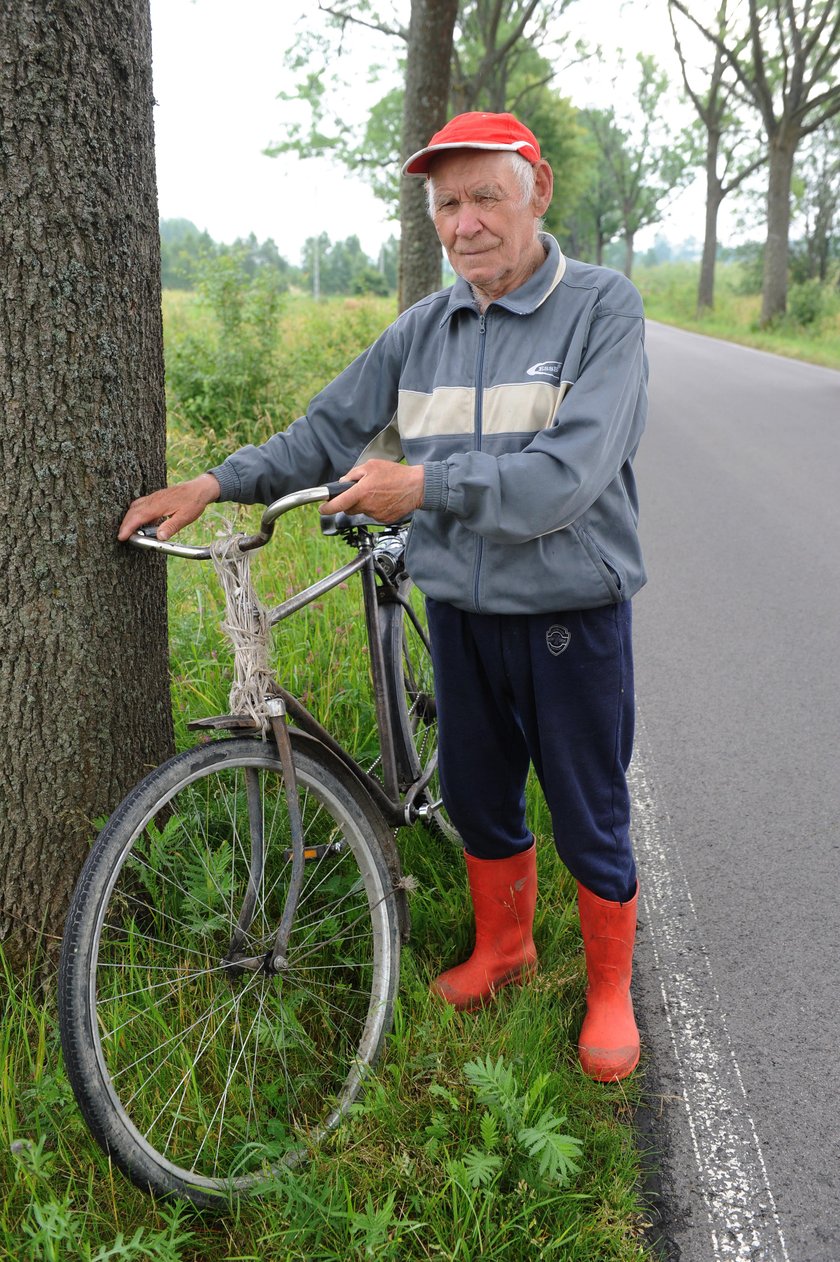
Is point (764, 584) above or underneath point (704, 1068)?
above

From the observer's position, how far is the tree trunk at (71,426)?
223 cm

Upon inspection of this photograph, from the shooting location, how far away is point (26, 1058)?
2.38 m

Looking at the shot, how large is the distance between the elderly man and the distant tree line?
2.34ft

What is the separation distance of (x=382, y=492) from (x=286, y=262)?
139 metres

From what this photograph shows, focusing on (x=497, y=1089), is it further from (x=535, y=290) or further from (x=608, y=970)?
(x=535, y=290)

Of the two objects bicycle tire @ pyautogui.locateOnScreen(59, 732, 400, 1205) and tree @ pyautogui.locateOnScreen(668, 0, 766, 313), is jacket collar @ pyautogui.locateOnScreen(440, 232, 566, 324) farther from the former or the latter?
tree @ pyautogui.locateOnScreen(668, 0, 766, 313)

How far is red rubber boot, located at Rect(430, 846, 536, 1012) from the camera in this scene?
9.25ft

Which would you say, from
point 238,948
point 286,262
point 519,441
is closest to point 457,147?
point 519,441

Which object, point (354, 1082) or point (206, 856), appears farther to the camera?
point (206, 856)

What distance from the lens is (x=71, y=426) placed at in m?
2.35

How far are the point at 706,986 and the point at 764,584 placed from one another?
4028mm

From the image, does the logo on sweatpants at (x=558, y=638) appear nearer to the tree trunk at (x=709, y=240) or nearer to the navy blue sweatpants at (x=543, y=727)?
the navy blue sweatpants at (x=543, y=727)

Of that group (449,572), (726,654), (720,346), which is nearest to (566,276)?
(449,572)

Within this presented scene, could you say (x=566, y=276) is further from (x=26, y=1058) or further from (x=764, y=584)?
(x=764, y=584)
